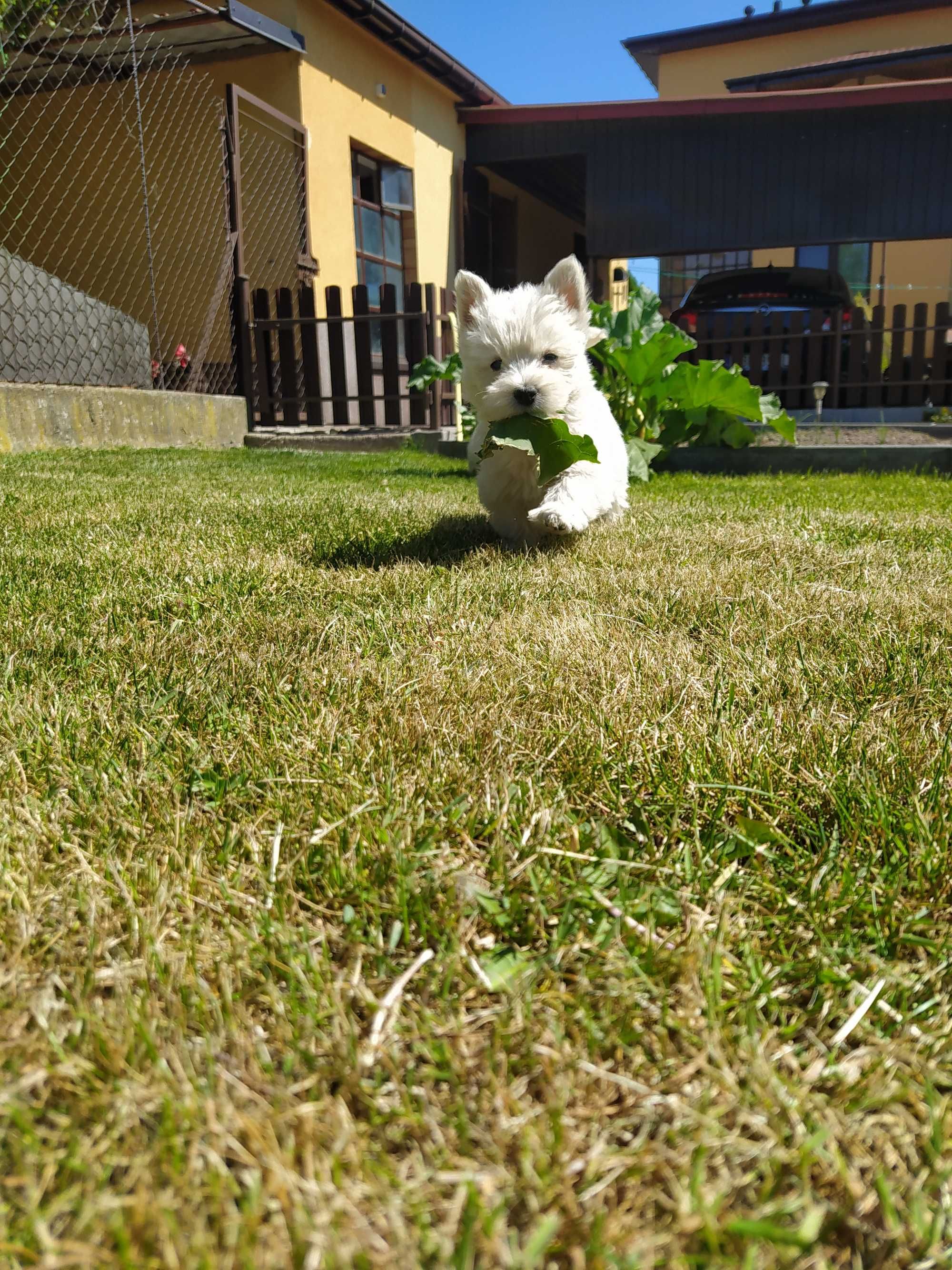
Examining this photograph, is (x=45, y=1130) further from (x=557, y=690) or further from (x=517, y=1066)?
(x=557, y=690)

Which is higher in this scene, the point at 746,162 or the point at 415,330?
the point at 746,162

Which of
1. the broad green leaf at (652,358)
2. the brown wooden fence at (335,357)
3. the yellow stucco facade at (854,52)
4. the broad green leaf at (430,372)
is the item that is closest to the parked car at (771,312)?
the brown wooden fence at (335,357)

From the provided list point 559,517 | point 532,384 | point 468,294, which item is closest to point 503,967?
point 559,517

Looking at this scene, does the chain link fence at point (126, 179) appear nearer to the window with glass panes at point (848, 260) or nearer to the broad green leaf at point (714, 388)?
the broad green leaf at point (714, 388)

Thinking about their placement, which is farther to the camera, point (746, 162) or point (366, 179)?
point (746, 162)

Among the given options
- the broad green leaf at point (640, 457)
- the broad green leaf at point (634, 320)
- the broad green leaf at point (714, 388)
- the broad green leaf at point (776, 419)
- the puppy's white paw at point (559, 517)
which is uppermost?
the broad green leaf at point (634, 320)

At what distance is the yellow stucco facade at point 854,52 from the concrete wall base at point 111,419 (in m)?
14.1

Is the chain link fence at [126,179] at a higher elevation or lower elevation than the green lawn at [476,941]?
higher

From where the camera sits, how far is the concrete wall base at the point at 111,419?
22.7ft

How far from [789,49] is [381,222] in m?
12.9

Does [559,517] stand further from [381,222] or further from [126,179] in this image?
[381,222]

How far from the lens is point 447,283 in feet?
48.5

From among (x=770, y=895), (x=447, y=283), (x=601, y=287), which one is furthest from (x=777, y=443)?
(x=601, y=287)

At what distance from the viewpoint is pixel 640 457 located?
6.02 m
